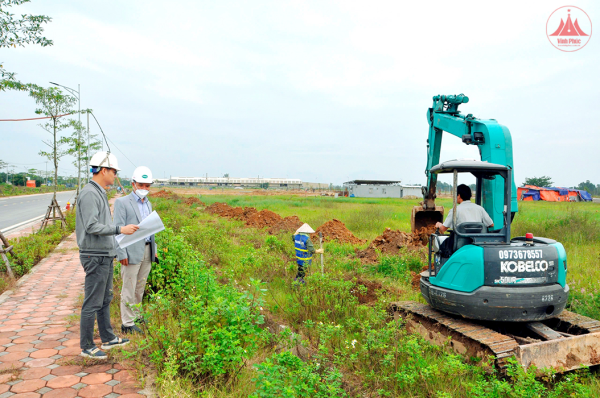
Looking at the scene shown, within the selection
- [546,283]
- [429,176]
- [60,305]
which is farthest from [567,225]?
[60,305]

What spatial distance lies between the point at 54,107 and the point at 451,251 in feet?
47.5

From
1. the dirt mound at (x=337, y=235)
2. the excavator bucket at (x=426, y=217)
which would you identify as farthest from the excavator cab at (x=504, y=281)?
the dirt mound at (x=337, y=235)

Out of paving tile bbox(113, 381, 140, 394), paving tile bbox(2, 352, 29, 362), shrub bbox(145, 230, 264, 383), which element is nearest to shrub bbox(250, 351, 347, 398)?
shrub bbox(145, 230, 264, 383)

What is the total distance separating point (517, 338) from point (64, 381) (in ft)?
16.8

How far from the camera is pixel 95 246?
158 inches

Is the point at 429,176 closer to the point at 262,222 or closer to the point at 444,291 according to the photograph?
the point at 444,291

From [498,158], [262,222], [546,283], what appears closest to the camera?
[546,283]

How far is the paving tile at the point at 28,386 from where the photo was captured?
337 centimetres

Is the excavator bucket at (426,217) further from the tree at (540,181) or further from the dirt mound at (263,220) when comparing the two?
the tree at (540,181)

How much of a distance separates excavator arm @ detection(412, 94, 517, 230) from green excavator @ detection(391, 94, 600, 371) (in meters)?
0.02

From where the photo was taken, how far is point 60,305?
5.81m

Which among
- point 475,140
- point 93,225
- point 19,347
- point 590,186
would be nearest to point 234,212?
point 475,140

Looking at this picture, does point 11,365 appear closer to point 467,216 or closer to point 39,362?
point 39,362

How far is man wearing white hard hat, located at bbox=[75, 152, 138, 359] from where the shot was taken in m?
3.94
